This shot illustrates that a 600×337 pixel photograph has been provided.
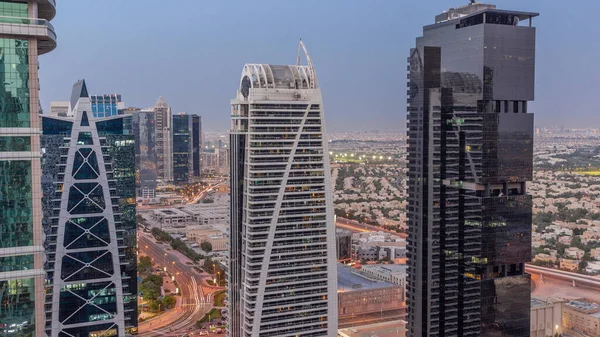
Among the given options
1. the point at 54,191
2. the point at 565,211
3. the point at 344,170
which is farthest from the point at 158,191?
the point at 54,191

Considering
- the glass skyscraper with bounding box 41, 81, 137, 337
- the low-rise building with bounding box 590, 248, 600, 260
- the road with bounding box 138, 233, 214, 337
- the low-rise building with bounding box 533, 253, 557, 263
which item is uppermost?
the glass skyscraper with bounding box 41, 81, 137, 337

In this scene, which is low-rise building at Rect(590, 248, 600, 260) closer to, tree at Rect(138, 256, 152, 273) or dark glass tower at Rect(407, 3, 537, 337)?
dark glass tower at Rect(407, 3, 537, 337)

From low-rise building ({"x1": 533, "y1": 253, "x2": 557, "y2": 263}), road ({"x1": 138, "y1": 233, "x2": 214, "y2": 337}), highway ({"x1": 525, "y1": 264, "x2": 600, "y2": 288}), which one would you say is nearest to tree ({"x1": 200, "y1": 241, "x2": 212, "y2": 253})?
road ({"x1": 138, "y1": 233, "x2": 214, "y2": 337})

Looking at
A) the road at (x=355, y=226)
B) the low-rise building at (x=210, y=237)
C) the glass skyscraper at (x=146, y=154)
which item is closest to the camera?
the low-rise building at (x=210, y=237)

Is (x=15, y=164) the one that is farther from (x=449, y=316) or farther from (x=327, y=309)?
(x=449, y=316)

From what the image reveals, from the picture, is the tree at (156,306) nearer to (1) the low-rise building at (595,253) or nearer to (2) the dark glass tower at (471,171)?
(2) the dark glass tower at (471,171)

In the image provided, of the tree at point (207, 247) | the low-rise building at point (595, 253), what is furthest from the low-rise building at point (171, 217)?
the low-rise building at point (595, 253)

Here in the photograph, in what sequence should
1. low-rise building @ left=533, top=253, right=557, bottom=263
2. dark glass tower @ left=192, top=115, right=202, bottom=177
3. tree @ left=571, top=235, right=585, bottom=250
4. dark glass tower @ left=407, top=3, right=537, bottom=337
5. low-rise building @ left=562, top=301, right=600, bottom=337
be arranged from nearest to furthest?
dark glass tower @ left=407, top=3, right=537, bottom=337 → low-rise building @ left=562, top=301, right=600, bottom=337 → low-rise building @ left=533, top=253, right=557, bottom=263 → tree @ left=571, top=235, right=585, bottom=250 → dark glass tower @ left=192, top=115, right=202, bottom=177
